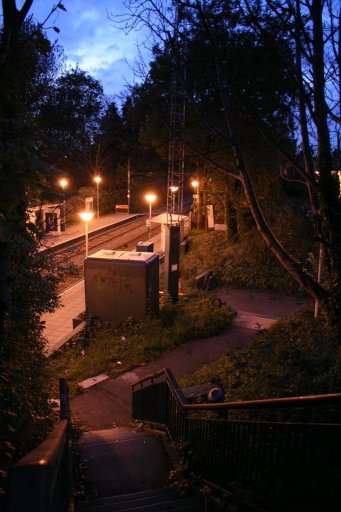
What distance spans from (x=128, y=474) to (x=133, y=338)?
6682 millimetres

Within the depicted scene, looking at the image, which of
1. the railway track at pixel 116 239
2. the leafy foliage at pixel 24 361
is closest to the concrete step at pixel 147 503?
the leafy foliage at pixel 24 361

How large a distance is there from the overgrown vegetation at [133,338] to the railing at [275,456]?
563 cm

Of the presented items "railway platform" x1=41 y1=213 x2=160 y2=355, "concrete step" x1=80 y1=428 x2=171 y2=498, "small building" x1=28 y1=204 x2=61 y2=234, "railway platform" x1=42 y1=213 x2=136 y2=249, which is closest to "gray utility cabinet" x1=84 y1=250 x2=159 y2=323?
"railway platform" x1=41 y1=213 x2=160 y2=355

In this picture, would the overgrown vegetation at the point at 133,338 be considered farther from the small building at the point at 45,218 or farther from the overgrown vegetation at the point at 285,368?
the small building at the point at 45,218

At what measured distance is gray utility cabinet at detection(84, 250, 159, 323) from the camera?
42.1ft

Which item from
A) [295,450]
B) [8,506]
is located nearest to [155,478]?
[295,450]

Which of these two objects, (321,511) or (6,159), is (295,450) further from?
(6,159)

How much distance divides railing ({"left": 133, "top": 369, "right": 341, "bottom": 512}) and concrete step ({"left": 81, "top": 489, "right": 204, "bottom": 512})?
322mm

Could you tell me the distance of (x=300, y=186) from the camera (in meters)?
27.8

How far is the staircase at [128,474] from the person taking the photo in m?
4.32

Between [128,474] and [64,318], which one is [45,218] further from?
[64,318]

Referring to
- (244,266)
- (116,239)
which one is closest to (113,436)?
(244,266)

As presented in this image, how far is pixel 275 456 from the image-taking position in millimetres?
3256

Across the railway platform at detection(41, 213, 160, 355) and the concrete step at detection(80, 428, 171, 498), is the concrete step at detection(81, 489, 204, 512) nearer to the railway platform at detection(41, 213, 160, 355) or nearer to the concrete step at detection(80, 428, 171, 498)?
the concrete step at detection(80, 428, 171, 498)
